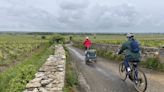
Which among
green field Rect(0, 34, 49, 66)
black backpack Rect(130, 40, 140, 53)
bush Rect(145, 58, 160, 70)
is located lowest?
green field Rect(0, 34, 49, 66)

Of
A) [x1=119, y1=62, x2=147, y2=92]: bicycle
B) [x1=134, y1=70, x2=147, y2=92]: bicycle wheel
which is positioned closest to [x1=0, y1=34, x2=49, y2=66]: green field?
[x1=119, y1=62, x2=147, y2=92]: bicycle

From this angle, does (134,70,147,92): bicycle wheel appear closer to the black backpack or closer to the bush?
the black backpack

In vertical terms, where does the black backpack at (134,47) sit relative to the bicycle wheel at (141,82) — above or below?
above

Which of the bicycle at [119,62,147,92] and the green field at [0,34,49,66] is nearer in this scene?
the bicycle at [119,62,147,92]

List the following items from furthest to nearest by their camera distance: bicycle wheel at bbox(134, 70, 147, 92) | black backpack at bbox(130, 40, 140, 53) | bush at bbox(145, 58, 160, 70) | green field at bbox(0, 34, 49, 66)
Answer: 1. green field at bbox(0, 34, 49, 66)
2. bush at bbox(145, 58, 160, 70)
3. black backpack at bbox(130, 40, 140, 53)
4. bicycle wheel at bbox(134, 70, 147, 92)

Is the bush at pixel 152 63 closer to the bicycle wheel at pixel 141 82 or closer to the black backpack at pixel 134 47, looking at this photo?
the black backpack at pixel 134 47

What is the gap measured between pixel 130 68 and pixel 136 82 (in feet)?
2.39

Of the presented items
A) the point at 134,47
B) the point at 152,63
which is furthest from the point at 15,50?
the point at 134,47

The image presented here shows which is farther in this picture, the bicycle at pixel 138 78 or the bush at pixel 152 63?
the bush at pixel 152 63

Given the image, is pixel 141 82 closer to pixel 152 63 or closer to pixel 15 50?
pixel 152 63

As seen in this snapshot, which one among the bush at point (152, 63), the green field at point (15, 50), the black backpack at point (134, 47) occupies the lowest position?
the green field at point (15, 50)

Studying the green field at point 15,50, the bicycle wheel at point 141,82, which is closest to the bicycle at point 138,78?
the bicycle wheel at point 141,82

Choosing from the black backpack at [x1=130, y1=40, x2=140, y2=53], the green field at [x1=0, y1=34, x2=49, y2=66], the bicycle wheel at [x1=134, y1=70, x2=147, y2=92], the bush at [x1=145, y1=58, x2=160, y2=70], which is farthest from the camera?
the green field at [x1=0, y1=34, x2=49, y2=66]

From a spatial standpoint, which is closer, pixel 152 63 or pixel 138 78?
pixel 138 78
